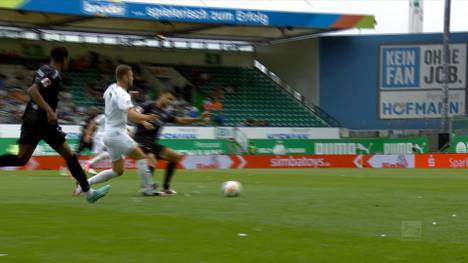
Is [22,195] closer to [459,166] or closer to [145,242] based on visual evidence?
[145,242]

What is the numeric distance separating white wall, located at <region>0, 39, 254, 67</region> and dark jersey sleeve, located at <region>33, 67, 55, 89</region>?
103 feet

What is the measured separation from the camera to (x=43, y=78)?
38.1 feet

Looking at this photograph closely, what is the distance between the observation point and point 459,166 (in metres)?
37.8

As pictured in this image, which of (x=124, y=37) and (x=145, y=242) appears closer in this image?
(x=145, y=242)

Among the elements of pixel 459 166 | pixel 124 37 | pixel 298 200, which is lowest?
pixel 459 166

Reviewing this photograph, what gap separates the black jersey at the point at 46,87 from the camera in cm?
1161

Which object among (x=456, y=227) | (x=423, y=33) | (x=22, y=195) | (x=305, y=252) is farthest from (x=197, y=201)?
(x=423, y=33)

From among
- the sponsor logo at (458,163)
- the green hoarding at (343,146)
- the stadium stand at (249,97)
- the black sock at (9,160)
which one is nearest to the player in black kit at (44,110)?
the black sock at (9,160)

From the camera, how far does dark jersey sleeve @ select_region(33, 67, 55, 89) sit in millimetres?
11594

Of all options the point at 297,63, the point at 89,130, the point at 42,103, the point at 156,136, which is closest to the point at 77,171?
the point at 42,103

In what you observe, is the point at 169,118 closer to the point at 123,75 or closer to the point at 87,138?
the point at 123,75

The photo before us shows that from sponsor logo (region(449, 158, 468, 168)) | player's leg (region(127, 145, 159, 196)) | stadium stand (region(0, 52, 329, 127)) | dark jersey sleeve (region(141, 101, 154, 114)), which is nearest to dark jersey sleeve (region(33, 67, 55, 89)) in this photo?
player's leg (region(127, 145, 159, 196))

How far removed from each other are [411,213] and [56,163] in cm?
2039

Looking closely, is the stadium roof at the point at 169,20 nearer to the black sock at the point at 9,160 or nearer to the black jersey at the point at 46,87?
the black sock at the point at 9,160
